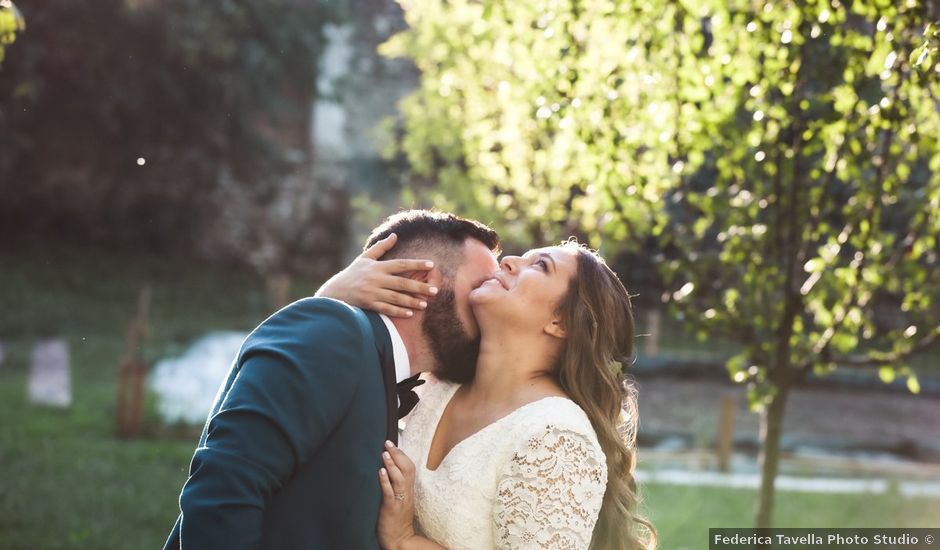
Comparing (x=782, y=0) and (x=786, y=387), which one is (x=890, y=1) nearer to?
(x=782, y=0)

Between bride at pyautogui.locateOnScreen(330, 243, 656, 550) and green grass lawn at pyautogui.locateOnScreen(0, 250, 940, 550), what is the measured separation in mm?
3023

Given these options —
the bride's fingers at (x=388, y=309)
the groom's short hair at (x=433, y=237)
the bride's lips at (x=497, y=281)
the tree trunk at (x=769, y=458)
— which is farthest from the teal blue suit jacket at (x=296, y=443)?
the tree trunk at (x=769, y=458)

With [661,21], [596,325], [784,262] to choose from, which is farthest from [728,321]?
[596,325]

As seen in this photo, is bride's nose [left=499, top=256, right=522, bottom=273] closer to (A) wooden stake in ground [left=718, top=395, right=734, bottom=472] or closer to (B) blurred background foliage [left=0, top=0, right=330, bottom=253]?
(A) wooden stake in ground [left=718, top=395, right=734, bottom=472]

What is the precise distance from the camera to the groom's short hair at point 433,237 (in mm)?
3080

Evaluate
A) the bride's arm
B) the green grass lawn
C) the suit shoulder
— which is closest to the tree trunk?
the green grass lawn

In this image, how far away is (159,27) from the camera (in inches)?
782

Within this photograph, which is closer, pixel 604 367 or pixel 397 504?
pixel 397 504

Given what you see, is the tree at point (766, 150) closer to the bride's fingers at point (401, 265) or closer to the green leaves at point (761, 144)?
the green leaves at point (761, 144)

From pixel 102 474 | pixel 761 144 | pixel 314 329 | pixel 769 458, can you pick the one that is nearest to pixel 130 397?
pixel 102 474

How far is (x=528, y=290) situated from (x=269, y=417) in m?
1.08

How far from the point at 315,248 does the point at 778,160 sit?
2086cm

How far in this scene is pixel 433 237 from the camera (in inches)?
122

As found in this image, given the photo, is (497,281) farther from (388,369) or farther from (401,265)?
(388,369)
